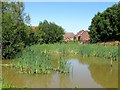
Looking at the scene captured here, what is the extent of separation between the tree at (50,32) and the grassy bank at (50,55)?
1332 centimetres

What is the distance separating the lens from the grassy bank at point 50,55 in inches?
663

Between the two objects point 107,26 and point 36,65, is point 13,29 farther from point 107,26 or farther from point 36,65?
point 107,26

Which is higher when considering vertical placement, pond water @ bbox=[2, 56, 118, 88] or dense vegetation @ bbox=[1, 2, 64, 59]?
dense vegetation @ bbox=[1, 2, 64, 59]

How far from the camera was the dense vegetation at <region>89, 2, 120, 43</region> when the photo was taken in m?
49.0

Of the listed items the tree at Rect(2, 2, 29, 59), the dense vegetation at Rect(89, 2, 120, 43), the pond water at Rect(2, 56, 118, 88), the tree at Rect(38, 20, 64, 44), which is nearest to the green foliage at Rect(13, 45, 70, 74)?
the pond water at Rect(2, 56, 118, 88)

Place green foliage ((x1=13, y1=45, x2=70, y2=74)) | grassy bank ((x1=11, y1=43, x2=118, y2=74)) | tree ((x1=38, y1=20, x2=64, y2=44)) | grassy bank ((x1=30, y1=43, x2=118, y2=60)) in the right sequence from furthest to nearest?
1. tree ((x1=38, y1=20, x2=64, y2=44))
2. grassy bank ((x1=30, y1=43, x2=118, y2=60))
3. grassy bank ((x1=11, y1=43, x2=118, y2=74))
4. green foliage ((x1=13, y1=45, x2=70, y2=74))

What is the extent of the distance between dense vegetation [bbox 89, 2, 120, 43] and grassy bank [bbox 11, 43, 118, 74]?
17165 millimetres

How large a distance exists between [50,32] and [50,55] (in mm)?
23434

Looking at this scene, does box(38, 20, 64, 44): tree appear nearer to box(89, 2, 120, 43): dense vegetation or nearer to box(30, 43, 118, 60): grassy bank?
box(89, 2, 120, 43): dense vegetation

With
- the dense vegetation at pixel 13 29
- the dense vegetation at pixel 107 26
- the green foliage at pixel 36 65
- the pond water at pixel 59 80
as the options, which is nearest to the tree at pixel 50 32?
the dense vegetation at pixel 107 26

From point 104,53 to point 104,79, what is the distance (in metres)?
11.1

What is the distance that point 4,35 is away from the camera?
2369cm

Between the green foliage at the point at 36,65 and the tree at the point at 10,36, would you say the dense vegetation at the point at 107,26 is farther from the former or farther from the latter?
the green foliage at the point at 36,65

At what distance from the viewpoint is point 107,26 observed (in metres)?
49.3
